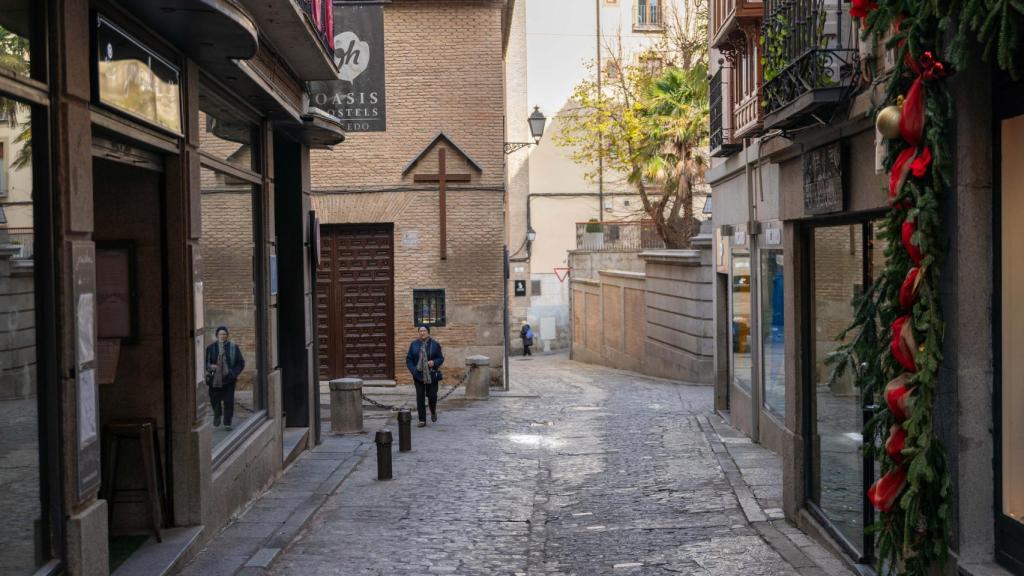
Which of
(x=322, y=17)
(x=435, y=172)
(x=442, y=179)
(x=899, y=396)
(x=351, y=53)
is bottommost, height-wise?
(x=899, y=396)

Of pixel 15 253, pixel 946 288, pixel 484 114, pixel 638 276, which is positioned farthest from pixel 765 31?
pixel 638 276

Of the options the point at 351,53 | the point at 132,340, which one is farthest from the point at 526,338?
the point at 132,340

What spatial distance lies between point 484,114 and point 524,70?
931 inches

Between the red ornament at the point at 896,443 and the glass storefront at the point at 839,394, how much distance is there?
5.28ft

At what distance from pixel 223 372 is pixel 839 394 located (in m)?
5.31

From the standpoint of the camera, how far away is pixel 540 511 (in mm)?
10852

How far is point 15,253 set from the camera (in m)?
5.93

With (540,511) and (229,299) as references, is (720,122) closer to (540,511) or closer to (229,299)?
(540,511)

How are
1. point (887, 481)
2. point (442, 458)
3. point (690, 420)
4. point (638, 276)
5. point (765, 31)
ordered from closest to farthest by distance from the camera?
point (887, 481) → point (765, 31) → point (442, 458) → point (690, 420) → point (638, 276)

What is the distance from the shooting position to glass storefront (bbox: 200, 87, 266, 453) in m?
9.96

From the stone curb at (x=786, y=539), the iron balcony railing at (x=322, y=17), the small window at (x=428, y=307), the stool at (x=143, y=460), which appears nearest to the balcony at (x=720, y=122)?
the stone curb at (x=786, y=539)

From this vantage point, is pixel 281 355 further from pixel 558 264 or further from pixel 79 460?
pixel 558 264

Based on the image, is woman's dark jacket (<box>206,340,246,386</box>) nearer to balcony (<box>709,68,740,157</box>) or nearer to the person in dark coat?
the person in dark coat

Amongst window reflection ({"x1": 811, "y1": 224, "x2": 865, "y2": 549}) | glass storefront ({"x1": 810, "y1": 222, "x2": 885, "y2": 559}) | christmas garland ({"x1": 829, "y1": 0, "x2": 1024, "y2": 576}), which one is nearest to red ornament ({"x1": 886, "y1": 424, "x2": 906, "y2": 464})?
christmas garland ({"x1": 829, "y1": 0, "x2": 1024, "y2": 576})
